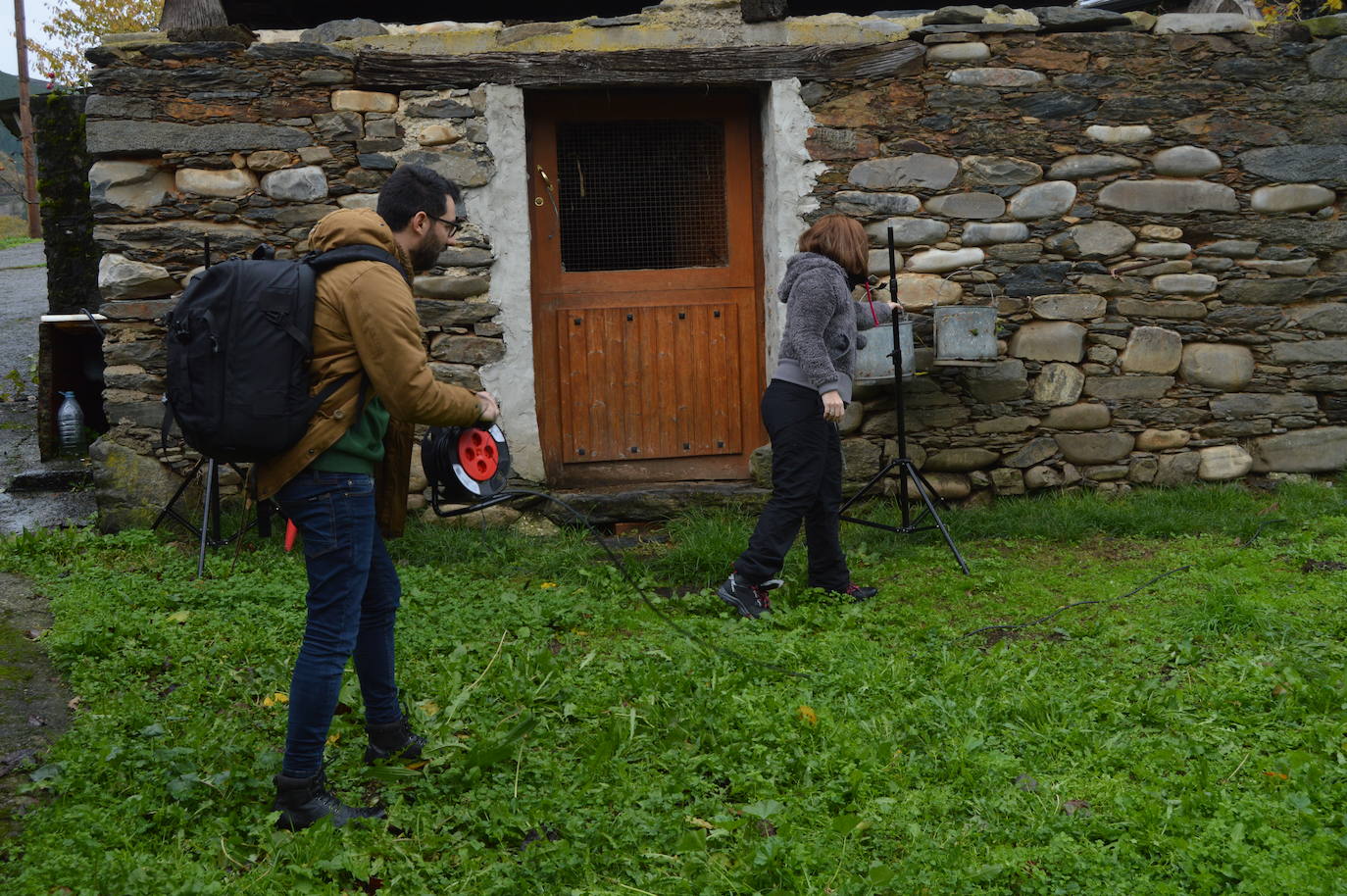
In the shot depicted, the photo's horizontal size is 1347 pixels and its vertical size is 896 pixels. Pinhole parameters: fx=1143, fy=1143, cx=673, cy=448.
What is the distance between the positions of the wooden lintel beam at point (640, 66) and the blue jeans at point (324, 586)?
143 inches

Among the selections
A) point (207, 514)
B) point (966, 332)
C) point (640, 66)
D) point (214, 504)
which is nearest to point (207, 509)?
point (207, 514)

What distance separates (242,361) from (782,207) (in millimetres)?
3990

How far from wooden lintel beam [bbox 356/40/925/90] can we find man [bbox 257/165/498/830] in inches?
123

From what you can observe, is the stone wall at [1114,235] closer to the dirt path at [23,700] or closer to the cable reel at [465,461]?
the cable reel at [465,461]

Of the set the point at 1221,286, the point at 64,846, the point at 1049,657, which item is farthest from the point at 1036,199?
the point at 64,846

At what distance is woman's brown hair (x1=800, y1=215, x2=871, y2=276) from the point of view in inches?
188

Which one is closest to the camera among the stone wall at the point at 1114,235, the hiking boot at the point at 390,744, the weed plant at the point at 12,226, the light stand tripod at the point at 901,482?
the hiking boot at the point at 390,744

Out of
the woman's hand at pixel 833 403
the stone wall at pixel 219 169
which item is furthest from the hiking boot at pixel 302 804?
the stone wall at pixel 219 169

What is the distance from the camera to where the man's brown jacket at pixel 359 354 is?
9.24 ft

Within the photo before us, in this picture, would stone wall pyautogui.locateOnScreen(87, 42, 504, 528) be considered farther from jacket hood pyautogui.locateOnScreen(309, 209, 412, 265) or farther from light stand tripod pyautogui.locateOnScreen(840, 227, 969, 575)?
jacket hood pyautogui.locateOnScreen(309, 209, 412, 265)

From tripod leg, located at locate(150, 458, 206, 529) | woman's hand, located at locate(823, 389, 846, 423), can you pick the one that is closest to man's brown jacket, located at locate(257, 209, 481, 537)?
woman's hand, located at locate(823, 389, 846, 423)

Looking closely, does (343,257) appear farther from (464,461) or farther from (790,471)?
(790,471)

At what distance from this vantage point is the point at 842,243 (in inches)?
188

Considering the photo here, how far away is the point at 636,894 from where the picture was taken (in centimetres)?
271
